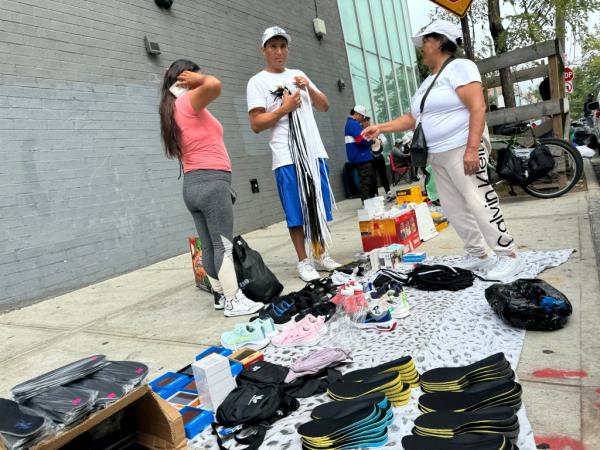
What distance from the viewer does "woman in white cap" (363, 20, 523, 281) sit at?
114 inches

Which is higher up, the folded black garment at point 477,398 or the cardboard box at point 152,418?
the cardboard box at point 152,418

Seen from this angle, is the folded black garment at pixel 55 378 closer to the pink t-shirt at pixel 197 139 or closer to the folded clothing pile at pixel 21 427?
the folded clothing pile at pixel 21 427

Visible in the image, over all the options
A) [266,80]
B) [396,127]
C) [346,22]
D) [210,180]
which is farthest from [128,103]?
[346,22]

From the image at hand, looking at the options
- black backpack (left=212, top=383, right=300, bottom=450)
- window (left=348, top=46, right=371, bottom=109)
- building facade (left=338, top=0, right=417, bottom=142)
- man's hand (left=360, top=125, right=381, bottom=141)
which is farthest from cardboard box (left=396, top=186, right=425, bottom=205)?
building facade (left=338, top=0, right=417, bottom=142)

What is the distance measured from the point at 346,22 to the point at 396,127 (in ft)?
32.2

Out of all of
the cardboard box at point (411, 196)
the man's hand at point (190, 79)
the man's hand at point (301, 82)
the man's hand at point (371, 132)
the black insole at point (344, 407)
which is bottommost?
the black insole at point (344, 407)

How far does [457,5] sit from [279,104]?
8.67ft

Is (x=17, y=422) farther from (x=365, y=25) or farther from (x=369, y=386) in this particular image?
(x=365, y=25)

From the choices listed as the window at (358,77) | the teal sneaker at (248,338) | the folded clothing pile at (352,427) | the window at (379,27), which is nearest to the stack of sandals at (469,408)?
the folded clothing pile at (352,427)

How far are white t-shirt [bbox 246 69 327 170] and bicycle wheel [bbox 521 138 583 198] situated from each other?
3.56m

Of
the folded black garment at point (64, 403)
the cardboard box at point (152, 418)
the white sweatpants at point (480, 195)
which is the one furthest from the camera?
the white sweatpants at point (480, 195)

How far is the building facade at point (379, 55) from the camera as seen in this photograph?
12.3 meters

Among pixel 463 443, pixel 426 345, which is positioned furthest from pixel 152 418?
pixel 426 345

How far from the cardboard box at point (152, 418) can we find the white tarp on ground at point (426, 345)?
0.17 meters
